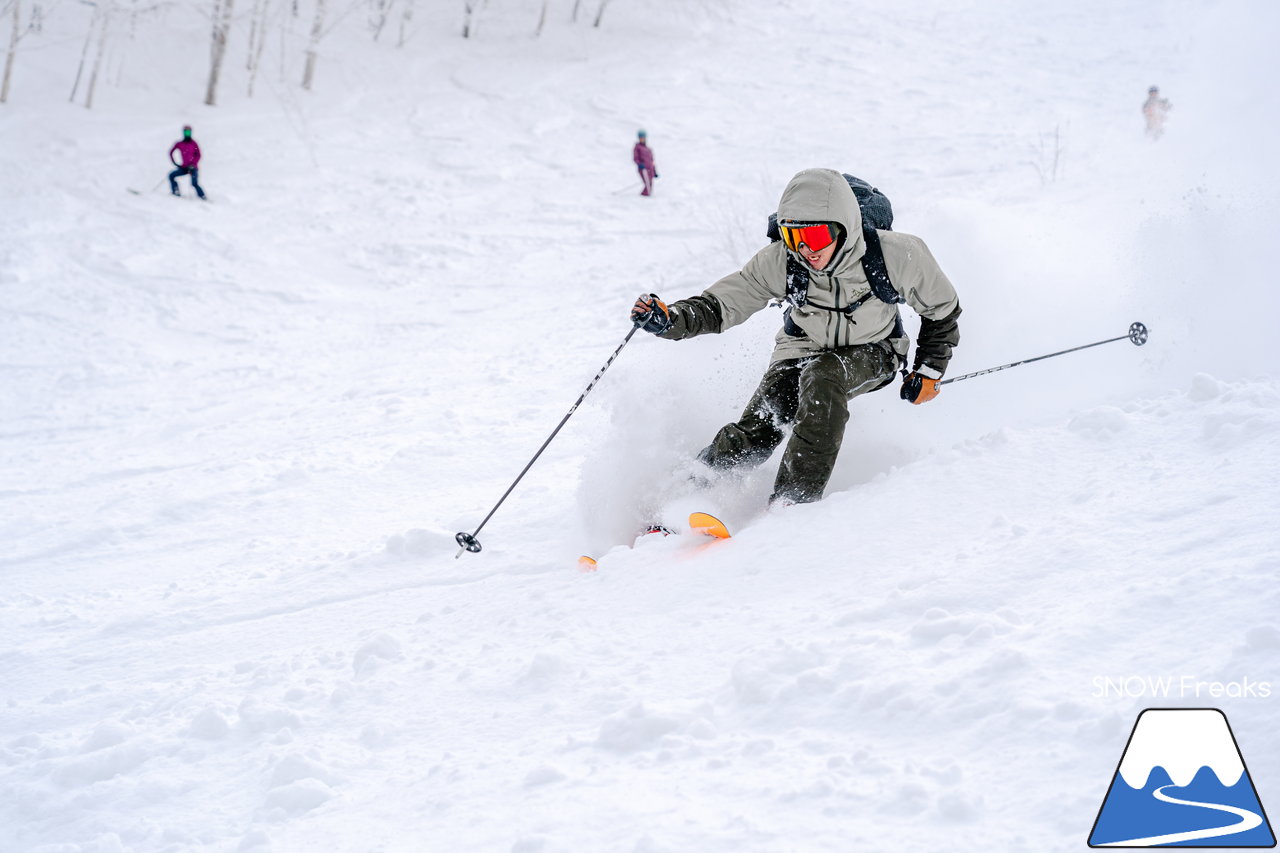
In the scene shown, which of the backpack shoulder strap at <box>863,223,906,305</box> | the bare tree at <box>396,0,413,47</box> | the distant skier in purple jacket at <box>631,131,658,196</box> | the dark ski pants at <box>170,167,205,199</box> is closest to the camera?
the backpack shoulder strap at <box>863,223,906,305</box>

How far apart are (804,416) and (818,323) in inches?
18.9

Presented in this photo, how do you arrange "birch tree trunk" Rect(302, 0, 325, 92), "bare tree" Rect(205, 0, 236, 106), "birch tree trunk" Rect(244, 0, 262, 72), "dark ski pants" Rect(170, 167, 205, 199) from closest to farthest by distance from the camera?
"dark ski pants" Rect(170, 167, 205, 199) < "bare tree" Rect(205, 0, 236, 106) < "birch tree trunk" Rect(244, 0, 262, 72) < "birch tree trunk" Rect(302, 0, 325, 92)

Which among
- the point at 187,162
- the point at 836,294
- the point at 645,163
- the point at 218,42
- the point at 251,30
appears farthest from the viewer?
the point at 251,30

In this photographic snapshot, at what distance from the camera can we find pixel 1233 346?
Answer: 4.79 metres

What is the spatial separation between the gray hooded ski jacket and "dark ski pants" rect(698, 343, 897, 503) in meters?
0.09

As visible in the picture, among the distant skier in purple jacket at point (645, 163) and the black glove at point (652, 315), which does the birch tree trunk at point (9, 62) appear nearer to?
the distant skier in purple jacket at point (645, 163)

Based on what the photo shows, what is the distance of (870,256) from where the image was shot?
3.94 meters

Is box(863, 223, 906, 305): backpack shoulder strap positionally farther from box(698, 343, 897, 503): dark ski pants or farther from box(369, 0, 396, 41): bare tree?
box(369, 0, 396, 41): bare tree

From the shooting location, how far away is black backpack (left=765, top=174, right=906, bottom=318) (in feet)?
12.9

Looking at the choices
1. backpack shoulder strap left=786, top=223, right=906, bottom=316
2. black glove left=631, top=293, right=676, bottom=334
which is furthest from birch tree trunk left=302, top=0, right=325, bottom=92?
backpack shoulder strap left=786, top=223, right=906, bottom=316

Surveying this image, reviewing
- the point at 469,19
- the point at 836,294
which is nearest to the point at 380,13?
the point at 469,19

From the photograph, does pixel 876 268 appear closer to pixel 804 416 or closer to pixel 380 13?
pixel 804 416

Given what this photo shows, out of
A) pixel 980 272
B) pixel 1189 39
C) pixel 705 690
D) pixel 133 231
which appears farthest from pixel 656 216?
→ pixel 1189 39

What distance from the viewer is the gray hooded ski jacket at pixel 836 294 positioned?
12.4 feet
